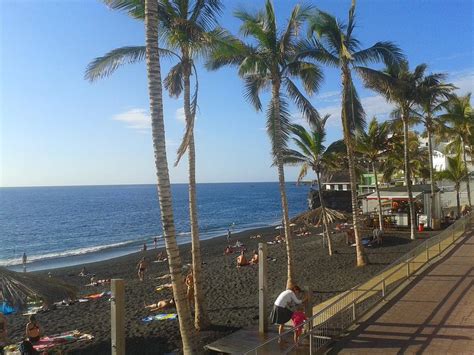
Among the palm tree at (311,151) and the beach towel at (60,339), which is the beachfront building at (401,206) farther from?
the beach towel at (60,339)

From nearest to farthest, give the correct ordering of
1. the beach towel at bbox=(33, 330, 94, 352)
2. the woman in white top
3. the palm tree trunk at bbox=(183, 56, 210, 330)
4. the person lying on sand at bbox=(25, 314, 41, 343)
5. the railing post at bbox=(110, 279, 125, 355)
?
1. the railing post at bbox=(110, 279, 125, 355)
2. the woman in white top
3. the person lying on sand at bbox=(25, 314, 41, 343)
4. the palm tree trunk at bbox=(183, 56, 210, 330)
5. the beach towel at bbox=(33, 330, 94, 352)

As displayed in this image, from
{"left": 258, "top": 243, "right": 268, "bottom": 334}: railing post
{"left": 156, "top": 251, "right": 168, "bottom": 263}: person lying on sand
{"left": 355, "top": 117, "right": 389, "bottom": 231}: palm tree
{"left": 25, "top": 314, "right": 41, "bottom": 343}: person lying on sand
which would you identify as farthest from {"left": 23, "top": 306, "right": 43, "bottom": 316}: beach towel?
{"left": 355, "top": 117, "right": 389, "bottom": 231}: palm tree

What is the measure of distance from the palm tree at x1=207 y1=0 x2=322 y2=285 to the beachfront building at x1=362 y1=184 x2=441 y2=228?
17367mm

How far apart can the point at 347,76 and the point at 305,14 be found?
15.3ft

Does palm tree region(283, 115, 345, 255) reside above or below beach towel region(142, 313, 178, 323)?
above

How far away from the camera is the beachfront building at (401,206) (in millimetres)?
30156

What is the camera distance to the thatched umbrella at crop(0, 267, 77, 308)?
1038 cm

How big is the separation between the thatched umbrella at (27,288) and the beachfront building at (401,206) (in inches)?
953

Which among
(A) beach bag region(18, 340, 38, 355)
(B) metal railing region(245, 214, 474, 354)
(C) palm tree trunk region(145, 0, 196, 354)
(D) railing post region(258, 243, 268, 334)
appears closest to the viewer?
(C) palm tree trunk region(145, 0, 196, 354)

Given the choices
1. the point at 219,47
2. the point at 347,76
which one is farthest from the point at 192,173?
the point at 347,76

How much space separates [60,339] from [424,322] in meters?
10.3

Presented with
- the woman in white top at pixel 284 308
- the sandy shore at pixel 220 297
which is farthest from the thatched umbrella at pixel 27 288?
the woman in white top at pixel 284 308

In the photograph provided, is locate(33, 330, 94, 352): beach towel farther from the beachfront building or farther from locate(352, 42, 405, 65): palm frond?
the beachfront building

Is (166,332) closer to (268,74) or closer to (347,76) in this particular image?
(268,74)
